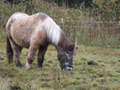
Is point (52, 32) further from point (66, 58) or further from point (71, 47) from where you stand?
point (66, 58)

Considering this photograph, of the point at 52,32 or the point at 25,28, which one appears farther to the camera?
the point at 25,28

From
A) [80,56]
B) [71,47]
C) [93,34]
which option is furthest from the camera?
[93,34]

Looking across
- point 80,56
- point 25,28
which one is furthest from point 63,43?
point 80,56

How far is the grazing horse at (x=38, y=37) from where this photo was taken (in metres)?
6.95

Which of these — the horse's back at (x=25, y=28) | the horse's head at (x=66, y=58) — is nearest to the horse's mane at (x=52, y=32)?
the horse's back at (x=25, y=28)

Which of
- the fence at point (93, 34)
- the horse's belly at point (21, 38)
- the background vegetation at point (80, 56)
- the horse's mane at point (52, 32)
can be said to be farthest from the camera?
the fence at point (93, 34)

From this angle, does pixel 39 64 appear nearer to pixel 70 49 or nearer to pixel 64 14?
pixel 70 49

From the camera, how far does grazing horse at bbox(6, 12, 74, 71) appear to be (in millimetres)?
6945

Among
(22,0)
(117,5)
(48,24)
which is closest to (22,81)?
(48,24)

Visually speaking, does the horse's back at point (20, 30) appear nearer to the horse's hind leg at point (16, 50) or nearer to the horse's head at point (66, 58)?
the horse's hind leg at point (16, 50)

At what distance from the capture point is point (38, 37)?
7.13 meters

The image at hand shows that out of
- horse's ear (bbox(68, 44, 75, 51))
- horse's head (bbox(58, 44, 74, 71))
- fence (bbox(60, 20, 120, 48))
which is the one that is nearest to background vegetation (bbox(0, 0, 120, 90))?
fence (bbox(60, 20, 120, 48))

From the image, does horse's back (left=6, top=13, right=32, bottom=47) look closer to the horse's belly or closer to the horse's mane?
the horse's belly

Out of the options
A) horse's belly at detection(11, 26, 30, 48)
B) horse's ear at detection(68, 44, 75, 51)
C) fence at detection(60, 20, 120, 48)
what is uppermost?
horse's belly at detection(11, 26, 30, 48)
